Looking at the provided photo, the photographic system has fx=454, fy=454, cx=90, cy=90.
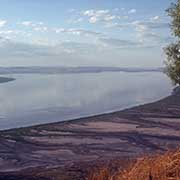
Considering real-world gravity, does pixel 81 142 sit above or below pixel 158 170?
below

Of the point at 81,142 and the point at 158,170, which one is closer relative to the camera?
the point at 158,170

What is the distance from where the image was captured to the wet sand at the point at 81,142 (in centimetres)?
2769

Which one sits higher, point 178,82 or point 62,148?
point 178,82

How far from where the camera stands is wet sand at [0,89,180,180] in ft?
90.8

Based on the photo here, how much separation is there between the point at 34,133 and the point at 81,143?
695 cm

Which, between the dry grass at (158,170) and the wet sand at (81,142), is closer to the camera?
the dry grass at (158,170)

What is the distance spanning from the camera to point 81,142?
36.2 metres

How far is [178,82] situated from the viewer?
69.8 ft

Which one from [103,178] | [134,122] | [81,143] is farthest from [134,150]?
[103,178]

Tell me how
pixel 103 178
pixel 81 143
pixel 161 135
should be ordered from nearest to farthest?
pixel 103 178
pixel 81 143
pixel 161 135

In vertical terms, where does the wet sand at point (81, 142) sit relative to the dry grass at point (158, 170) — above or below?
below

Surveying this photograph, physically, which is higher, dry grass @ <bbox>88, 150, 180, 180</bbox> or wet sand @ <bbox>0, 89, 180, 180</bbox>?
dry grass @ <bbox>88, 150, 180, 180</bbox>

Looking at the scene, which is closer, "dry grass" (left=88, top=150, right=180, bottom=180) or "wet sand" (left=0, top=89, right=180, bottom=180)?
A: "dry grass" (left=88, top=150, right=180, bottom=180)

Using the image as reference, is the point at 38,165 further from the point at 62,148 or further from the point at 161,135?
the point at 161,135
